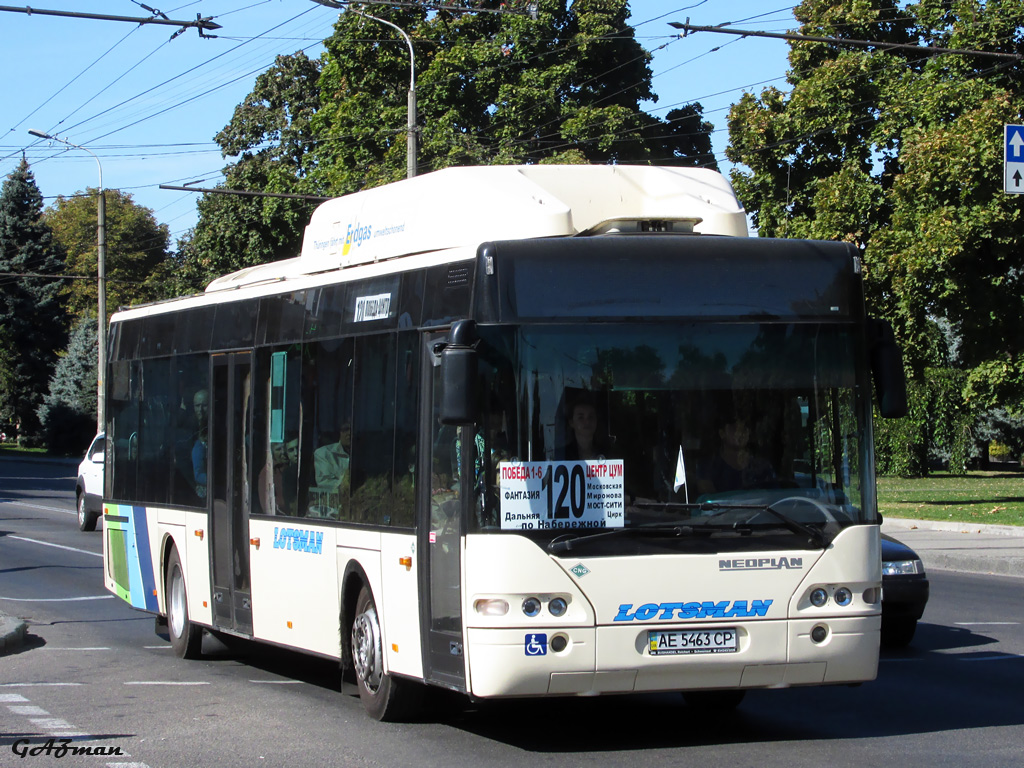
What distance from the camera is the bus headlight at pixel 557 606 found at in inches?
294

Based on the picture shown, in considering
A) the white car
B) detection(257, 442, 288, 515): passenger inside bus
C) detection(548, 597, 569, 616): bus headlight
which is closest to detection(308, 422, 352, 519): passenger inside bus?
detection(257, 442, 288, 515): passenger inside bus

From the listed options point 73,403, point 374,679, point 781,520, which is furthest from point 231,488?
point 73,403

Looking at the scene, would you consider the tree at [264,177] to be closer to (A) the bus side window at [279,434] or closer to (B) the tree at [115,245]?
(A) the bus side window at [279,434]

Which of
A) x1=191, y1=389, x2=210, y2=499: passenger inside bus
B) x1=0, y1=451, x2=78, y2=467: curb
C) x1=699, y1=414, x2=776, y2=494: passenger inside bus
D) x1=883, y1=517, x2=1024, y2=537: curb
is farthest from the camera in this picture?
x1=0, y1=451, x2=78, y2=467: curb

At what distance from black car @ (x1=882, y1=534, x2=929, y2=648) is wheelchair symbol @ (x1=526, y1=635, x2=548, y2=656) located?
210 inches

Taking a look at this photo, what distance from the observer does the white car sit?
90.1 feet

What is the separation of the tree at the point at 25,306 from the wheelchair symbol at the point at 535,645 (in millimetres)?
78672

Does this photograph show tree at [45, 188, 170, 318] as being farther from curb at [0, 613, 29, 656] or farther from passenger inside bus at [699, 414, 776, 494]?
passenger inside bus at [699, 414, 776, 494]

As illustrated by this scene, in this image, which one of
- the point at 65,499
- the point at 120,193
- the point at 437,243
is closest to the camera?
the point at 437,243

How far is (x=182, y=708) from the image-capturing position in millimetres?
9359

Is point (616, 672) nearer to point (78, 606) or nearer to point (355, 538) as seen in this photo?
point (355, 538)

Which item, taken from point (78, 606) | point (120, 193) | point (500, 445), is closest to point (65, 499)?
point (78, 606)

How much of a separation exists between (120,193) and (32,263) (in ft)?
96.3

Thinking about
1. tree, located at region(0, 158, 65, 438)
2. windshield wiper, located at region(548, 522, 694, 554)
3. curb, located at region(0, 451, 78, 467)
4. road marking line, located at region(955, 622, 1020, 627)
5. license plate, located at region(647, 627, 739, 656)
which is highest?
tree, located at region(0, 158, 65, 438)
